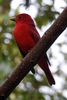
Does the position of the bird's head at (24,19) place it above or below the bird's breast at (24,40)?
above

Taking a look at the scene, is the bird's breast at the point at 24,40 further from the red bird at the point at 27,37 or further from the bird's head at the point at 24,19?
the bird's head at the point at 24,19

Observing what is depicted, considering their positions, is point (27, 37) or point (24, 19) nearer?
point (27, 37)

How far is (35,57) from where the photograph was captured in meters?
2.42

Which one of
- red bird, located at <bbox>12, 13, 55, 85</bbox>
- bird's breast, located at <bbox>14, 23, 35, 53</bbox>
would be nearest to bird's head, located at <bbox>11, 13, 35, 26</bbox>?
red bird, located at <bbox>12, 13, 55, 85</bbox>

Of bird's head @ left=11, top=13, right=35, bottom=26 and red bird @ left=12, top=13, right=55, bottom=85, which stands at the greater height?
bird's head @ left=11, top=13, right=35, bottom=26

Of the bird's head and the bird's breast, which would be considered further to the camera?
the bird's head

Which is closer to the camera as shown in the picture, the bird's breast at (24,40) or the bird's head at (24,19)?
the bird's breast at (24,40)

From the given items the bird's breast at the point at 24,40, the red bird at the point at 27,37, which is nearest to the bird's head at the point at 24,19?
the red bird at the point at 27,37

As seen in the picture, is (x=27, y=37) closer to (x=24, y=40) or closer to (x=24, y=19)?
(x=24, y=40)

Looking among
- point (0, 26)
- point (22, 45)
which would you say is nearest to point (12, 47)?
point (0, 26)

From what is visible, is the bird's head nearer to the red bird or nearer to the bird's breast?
the red bird

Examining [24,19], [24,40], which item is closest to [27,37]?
[24,40]

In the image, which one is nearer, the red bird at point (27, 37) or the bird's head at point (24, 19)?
the red bird at point (27, 37)

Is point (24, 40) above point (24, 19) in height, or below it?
below
